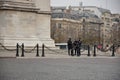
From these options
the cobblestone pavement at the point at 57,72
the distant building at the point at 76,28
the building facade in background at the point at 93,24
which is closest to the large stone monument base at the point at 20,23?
the cobblestone pavement at the point at 57,72

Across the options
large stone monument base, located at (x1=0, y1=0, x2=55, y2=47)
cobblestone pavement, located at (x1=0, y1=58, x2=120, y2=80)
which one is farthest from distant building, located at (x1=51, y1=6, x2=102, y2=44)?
cobblestone pavement, located at (x1=0, y1=58, x2=120, y2=80)

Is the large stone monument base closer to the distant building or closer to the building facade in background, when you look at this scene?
the distant building

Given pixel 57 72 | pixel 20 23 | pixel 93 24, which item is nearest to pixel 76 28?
pixel 93 24

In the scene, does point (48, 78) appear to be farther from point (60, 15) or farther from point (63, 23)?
point (60, 15)

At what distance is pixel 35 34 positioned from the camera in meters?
32.4

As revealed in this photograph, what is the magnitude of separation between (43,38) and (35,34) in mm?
1667

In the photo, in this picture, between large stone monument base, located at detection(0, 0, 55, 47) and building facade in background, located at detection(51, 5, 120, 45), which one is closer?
large stone monument base, located at detection(0, 0, 55, 47)

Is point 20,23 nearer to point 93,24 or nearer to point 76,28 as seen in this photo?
point 76,28

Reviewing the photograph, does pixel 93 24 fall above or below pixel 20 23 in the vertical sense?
below

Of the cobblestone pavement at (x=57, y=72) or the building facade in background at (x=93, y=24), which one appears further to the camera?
the building facade in background at (x=93, y=24)

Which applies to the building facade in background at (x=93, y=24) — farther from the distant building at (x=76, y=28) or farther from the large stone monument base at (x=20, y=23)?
the large stone monument base at (x=20, y=23)

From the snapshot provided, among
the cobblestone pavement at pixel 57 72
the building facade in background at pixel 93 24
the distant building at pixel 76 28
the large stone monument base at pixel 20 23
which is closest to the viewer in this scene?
the cobblestone pavement at pixel 57 72

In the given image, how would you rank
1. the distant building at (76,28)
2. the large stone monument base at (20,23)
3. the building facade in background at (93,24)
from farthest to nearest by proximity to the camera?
the building facade in background at (93,24), the distant building at (76,28), the large stone monument base at (20,23)

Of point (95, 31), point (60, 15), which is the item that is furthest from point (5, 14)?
point (60, 15)
